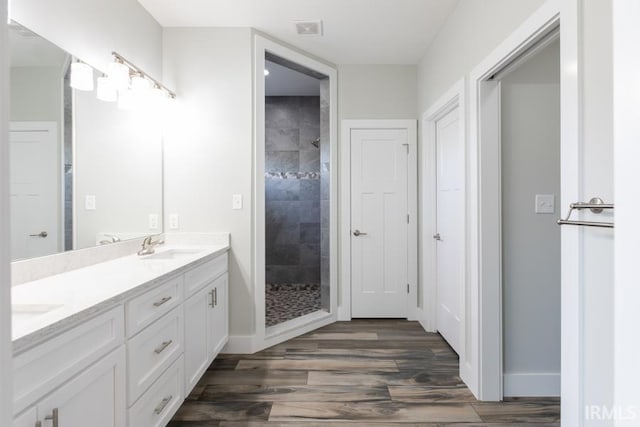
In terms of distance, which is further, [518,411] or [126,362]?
[518,411]

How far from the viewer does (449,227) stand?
2.78m

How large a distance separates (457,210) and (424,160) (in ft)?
2.59

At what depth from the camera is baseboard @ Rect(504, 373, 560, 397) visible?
2070 mm

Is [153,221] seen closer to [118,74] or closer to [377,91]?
[118,74]

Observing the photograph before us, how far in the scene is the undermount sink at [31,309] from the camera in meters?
1.13

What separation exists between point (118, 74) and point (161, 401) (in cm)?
185

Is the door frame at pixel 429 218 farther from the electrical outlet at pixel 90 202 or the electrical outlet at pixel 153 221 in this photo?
the electrical outlet at pixel 90 202

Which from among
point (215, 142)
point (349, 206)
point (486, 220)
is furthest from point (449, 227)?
point (215, 142)

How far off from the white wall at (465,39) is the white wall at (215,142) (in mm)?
1518

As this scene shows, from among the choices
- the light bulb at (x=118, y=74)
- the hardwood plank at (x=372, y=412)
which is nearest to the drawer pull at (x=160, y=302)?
the hardwood plank at (x=372, y=412)

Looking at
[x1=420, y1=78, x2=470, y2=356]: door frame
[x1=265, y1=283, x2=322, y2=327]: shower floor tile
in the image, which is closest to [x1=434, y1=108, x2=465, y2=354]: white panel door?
[x1=420, y1=78, x2=470, y2=356]: door frame

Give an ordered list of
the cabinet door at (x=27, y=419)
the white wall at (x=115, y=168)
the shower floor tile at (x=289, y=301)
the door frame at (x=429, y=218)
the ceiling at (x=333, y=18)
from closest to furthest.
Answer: the cabinet door at (x=27, y=419)
the white wall at (x=115, y=168)
the ceiling at (x=333, y=18)
the door frame at (x=429, y=218)
the shower floor tile at (x=289, y=301)

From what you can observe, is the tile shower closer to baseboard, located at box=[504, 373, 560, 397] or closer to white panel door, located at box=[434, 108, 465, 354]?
white panel door, located at box=[434, 108, 465, 354]

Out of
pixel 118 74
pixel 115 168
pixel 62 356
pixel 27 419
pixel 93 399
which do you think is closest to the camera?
pixel 27 419
